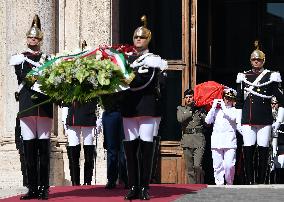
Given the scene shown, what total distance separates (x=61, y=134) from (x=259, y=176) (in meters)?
3.61

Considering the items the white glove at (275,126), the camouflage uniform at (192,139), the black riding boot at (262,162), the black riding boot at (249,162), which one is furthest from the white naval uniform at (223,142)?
the black riding boot at (262,162)

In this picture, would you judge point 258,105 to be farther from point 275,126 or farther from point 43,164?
point 43,164

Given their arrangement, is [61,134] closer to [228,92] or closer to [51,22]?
[51,22]

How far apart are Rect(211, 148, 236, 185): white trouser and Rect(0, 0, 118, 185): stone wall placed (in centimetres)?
173

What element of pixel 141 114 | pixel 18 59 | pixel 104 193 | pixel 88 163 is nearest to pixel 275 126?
pixel 88 163

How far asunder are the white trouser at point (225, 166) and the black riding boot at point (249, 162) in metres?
1.25

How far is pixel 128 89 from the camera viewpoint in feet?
32.4

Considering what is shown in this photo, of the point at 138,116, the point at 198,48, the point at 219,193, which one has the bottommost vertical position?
the point at 219,193

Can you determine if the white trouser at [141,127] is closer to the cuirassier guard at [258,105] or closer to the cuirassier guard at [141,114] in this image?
the cuirassier guard at [141,114]

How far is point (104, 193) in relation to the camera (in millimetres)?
11133

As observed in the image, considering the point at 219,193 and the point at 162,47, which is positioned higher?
the point at 162,47

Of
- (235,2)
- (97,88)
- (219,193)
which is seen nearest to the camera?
(97,88)

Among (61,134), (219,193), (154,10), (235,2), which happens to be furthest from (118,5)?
(219,193)

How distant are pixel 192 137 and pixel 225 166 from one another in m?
0.67
